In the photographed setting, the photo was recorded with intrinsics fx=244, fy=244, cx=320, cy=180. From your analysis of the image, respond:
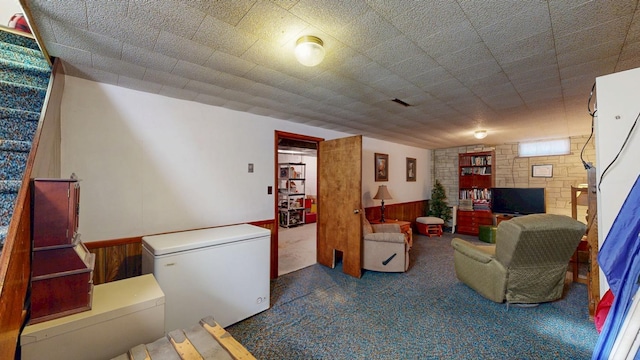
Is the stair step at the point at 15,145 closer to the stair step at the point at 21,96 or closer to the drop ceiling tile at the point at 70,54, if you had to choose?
the stair step at the point at 21,96

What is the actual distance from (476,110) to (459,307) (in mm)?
2331

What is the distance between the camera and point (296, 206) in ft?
23.9

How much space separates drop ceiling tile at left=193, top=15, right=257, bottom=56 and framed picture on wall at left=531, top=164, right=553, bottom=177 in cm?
643

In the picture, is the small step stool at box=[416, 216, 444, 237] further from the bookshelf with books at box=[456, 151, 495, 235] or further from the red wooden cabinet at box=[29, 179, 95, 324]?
the red wooden cabinet at box=[29, 179, 95, 324]

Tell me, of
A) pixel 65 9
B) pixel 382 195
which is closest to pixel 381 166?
pixel 382 195

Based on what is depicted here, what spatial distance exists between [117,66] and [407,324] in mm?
3295

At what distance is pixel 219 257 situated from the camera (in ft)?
7.20

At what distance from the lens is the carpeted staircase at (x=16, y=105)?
1437 mm

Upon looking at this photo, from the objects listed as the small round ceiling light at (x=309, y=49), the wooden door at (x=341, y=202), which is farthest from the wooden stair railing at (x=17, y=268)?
the wooden door at (x=341, y=202)

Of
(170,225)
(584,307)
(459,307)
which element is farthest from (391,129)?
(170,225)

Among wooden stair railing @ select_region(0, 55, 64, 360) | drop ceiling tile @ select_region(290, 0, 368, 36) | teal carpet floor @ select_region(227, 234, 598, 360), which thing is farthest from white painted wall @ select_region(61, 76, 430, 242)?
drop ceiling tile @ select_region(290, 0, 368, 36)

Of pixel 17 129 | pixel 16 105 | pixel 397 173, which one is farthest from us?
pixel 397 173

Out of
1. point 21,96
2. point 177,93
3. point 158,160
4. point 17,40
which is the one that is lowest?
point 158,160

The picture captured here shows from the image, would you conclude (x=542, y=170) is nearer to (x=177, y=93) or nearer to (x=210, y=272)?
(x=210, y=272)
